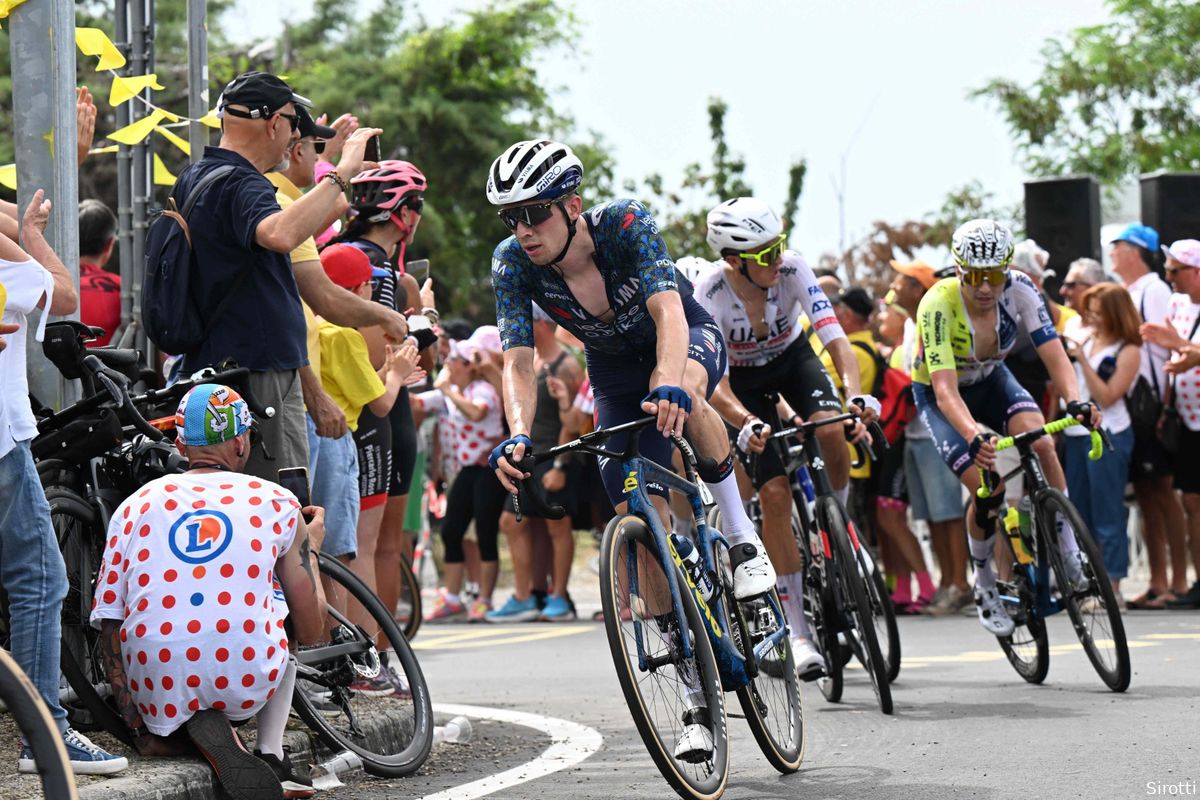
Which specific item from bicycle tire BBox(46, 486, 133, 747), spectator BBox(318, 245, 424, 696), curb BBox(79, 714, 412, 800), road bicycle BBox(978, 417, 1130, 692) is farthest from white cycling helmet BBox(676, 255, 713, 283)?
bicycle tire BBox(46, 486, 133, 747)

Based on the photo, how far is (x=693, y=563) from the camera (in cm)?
640

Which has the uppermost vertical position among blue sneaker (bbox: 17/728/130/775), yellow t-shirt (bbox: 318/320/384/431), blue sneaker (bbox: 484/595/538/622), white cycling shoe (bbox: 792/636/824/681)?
yellow t-shirt (bbox: 318/320/384/431)

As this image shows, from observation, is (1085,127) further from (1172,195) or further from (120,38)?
(120,38)

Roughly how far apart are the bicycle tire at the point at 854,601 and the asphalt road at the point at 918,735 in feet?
0.55

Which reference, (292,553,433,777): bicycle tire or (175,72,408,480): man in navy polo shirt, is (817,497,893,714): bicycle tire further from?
(175,72,408,480): man in navy polo shirt

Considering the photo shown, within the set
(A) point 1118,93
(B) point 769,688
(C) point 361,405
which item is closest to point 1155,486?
(C) point 361,405

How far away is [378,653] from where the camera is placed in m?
6.98

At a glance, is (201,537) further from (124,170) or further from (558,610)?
(558,610)

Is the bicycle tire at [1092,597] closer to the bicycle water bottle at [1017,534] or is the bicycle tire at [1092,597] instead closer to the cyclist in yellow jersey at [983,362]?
the bicycle water bottle at [1017,534]

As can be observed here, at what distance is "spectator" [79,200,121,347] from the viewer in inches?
359

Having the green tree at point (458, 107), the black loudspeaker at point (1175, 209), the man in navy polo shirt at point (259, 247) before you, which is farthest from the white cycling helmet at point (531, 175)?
the green tree at point (458, 107)

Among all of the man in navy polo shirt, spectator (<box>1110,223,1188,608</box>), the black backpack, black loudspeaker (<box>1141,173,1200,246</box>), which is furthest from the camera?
black loudspeaker (<box>1141,173,1200,246</box>)

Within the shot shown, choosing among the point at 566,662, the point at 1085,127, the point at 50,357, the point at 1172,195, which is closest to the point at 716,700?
the point at 50,357

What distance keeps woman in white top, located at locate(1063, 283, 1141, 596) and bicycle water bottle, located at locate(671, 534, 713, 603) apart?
24.8 feet
